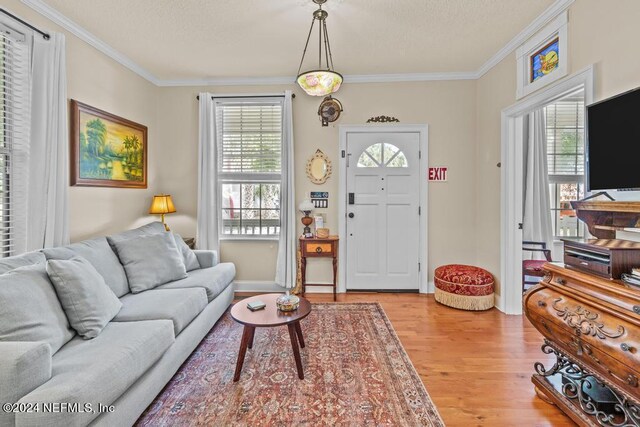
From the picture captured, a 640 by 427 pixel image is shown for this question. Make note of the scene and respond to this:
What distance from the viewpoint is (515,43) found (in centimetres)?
298

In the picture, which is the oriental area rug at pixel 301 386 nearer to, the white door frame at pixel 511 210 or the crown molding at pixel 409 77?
the white door frame at pixel 511 210

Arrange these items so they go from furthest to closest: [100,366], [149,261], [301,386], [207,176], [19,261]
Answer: [207,176] → [149,261] → [301,386] → [19,261] → [100,366]

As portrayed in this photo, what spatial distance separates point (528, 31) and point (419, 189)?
1.86 metres

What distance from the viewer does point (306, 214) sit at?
12.6 feet

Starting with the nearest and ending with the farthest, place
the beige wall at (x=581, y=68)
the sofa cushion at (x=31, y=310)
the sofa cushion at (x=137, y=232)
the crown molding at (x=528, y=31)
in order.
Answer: the sofa cushion at (x=31, y=310)
the beige wall at (x=581, y=68)
the crown molding at (x=528, y=31)
the sofa cushion at (x=137, y=232)

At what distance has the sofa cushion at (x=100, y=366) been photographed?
1198 mm

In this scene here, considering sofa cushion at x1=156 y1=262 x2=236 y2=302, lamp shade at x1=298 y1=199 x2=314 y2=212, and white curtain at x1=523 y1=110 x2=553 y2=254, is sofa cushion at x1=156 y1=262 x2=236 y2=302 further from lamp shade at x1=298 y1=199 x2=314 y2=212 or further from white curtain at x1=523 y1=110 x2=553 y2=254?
white curtain at x1=523 y1=110 x2=553 y2=254

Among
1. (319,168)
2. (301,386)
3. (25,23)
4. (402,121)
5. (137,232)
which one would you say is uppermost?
(25,23)

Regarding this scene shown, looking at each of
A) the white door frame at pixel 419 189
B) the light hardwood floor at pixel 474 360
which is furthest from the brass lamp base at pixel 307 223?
the light hardwood floor at pixel 474 360

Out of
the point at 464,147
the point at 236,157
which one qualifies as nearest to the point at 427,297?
the point at 464,147

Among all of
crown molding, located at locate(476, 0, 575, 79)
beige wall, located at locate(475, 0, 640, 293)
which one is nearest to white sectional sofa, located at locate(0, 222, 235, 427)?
beige wall, located at locate(475, 0, 640, 293)

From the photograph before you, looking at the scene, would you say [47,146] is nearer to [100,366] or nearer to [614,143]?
[100,366]

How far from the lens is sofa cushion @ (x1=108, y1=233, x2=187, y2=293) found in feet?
8.30

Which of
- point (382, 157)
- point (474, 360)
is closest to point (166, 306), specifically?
point (474, 360)
